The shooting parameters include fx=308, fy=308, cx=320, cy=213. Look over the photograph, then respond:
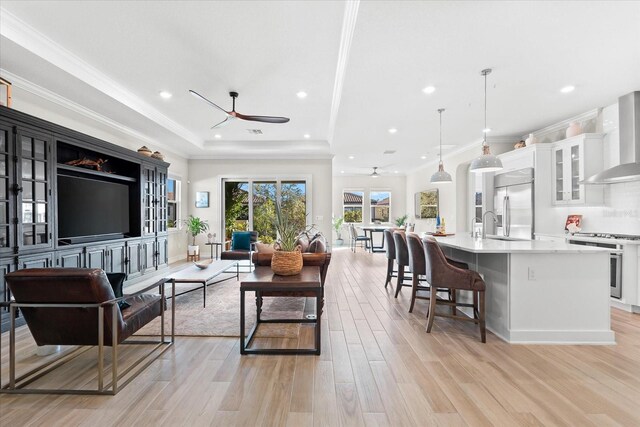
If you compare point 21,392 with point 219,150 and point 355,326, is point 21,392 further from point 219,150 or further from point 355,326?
point 219,150

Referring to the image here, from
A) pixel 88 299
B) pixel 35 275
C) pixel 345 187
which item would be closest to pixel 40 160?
pixel 35 275

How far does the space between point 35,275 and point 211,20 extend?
2.44m

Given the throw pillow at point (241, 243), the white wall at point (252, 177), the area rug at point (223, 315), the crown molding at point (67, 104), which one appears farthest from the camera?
the white wall at point (252, 177)

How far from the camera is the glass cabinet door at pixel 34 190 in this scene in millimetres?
3299

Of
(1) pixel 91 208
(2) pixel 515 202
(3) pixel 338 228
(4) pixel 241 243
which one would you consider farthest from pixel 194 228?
(2) pixel 515 202

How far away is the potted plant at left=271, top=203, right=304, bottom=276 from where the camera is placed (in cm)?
285

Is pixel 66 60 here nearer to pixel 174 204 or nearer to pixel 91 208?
pixel 91 208

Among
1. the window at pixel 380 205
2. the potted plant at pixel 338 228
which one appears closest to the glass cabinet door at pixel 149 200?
the potted plant at pixel 338 228

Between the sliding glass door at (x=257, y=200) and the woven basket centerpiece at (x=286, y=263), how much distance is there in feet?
16.8

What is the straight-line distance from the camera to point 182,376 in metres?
2.25

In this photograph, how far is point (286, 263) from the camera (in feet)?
9.35

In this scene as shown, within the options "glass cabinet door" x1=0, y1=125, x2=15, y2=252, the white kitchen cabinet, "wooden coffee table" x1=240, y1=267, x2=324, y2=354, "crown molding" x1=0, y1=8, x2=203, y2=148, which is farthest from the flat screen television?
the white kitchen cabinet

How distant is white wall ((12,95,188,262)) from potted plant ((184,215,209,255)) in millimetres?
218

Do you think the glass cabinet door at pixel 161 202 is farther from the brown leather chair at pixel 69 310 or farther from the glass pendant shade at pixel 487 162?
the glass pendant shade at pixel 487 162
